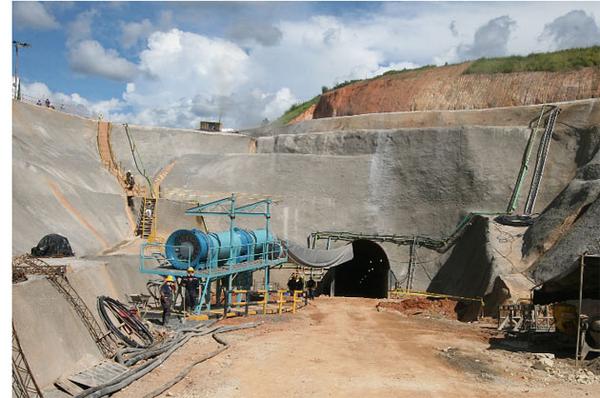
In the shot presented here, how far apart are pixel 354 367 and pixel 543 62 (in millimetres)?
33653

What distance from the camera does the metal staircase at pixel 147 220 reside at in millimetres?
29422

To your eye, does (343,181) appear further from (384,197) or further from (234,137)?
(234,137)

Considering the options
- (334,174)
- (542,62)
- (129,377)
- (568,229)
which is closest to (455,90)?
(542,62)

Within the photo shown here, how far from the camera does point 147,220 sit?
29.9 m

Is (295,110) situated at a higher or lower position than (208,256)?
higher

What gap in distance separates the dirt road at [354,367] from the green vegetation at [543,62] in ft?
85.8

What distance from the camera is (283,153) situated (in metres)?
37.5

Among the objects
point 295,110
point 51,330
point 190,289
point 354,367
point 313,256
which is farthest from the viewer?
point 295,110

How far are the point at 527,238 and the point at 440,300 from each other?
15.6 ft

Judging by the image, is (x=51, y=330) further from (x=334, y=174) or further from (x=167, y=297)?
(x=334, y=174)

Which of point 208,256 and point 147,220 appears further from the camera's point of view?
point 147,220

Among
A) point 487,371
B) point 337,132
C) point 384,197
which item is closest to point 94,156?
point 337,132

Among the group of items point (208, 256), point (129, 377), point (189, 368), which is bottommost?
point (189, 368)

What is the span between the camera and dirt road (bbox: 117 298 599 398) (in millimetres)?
10625
